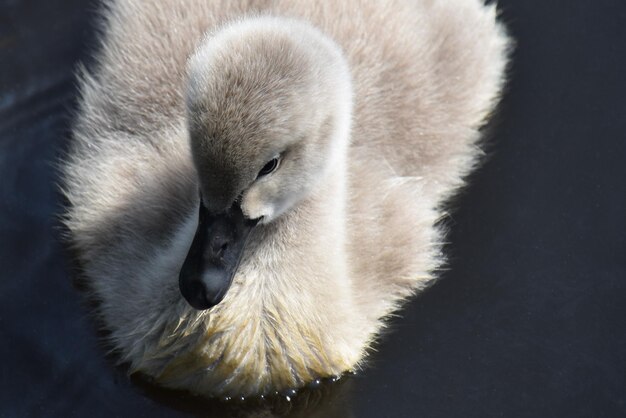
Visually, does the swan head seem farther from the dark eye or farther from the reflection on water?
the reflection on water

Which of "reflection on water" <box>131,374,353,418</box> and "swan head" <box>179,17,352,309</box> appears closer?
"swan head" <box>179,17,352,309</box>

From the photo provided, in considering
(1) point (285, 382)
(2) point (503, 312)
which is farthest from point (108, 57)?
(2) point (503, 312)

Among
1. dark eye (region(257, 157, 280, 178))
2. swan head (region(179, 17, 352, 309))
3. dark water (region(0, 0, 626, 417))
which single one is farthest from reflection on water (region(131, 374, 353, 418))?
dark eye (region(257, 157, 280, 178))

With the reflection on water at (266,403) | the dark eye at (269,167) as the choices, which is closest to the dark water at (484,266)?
the reflection on water at (266,403)

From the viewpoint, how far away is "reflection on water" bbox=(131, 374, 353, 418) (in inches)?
201

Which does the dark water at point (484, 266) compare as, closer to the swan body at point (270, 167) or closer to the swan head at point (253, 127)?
the swan body at point (270, 167)

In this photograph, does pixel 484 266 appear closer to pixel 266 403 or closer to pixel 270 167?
pixel 266 403

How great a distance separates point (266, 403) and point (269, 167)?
1.01m

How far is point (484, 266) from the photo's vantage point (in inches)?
220

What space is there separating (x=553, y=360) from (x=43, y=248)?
210 cm

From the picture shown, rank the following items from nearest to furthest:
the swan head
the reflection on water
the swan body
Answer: the swan head < the swan body < the reflection on water

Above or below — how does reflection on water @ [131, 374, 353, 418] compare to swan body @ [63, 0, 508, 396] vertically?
below

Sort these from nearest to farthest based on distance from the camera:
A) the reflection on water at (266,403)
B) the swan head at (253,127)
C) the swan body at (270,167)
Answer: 1. the swan head at (253,127)
2. the swan body at (270,167)
3. the reflection on water at (266,403)

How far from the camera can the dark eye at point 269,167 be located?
4562mm
